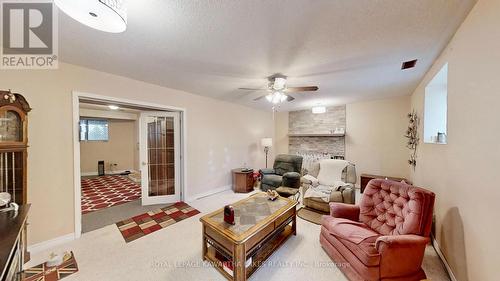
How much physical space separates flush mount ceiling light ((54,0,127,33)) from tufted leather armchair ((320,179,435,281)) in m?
2.63

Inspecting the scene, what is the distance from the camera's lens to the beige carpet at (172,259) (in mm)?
1860

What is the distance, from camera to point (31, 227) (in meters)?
2.22

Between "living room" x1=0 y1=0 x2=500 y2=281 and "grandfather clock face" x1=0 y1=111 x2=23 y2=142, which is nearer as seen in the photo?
"living room" x1=0 y1=0 x2=500 y2=281

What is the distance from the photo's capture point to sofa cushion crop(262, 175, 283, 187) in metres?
4.35

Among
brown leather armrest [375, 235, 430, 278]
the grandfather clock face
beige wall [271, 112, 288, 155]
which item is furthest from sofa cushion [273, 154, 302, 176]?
the grandfather clock face

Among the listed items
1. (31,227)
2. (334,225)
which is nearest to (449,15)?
(334,225)

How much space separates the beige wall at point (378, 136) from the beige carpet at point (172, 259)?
268 centimetres

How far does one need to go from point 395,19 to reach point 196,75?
2.50 m

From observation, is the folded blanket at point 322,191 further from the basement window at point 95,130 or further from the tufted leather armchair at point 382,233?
the basement window at point 95,130

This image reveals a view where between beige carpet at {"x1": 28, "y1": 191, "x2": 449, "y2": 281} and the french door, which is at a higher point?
the french door

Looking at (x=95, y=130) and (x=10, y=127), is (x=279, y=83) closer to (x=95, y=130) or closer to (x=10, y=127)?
(x=10, y=127)

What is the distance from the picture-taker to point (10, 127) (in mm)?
1928

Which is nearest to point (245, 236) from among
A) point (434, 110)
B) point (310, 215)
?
point (310, 215)

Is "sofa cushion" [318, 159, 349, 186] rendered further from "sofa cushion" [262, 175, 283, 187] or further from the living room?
"sofa cushion" [262, 175, 283, 187]
